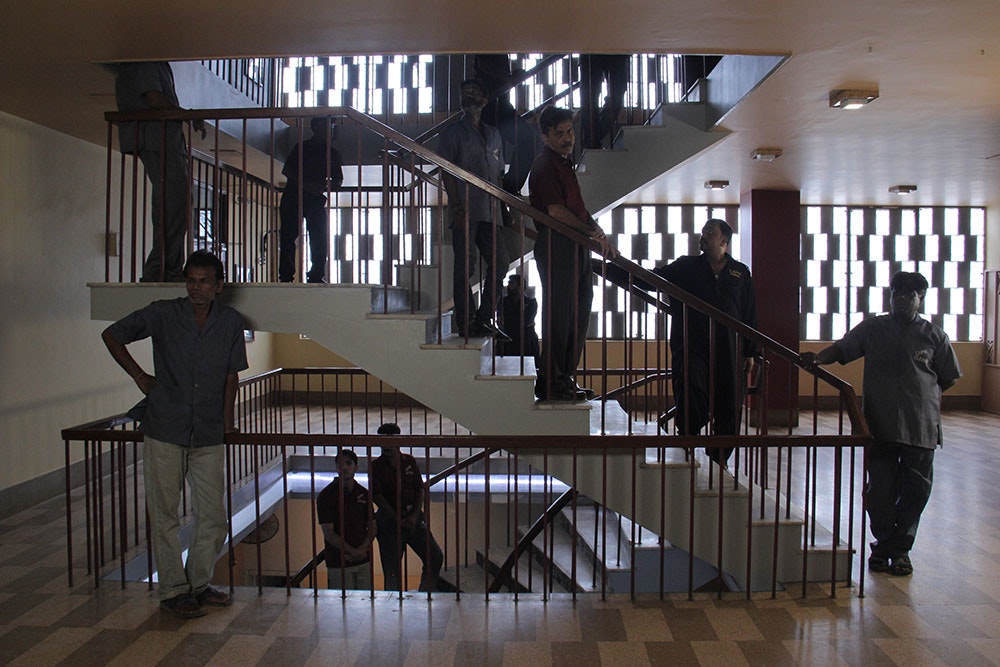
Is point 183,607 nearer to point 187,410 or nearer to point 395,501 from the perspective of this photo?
point 187,410

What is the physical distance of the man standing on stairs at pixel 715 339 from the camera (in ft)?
14.3

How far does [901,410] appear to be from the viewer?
4.05 m

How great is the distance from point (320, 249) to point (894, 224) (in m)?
9.35

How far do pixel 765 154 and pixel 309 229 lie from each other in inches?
169

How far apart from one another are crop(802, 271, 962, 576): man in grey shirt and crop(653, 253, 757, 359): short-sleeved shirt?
0.52 m

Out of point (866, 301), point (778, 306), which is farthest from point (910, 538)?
point (866, 301)

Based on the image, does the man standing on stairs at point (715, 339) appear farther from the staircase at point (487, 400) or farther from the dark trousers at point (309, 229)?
the dark trousers at point (309, 229)

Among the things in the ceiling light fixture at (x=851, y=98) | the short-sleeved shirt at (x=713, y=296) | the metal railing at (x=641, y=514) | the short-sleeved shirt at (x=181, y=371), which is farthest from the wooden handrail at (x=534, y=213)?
the ceiling light fixture at (x=851, y=98)

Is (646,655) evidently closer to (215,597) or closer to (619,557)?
(619,557)

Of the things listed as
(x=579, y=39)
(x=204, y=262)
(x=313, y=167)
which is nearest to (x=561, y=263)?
(x=579, y=39)

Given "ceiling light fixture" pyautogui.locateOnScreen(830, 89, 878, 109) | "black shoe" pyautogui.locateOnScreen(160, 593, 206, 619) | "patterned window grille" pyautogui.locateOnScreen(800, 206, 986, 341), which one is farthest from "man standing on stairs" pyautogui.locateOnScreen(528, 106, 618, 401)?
"patterned window grille" pyautogui.locateOnScreen(800, 206, 986, 341)

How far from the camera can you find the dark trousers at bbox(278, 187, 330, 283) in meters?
4.94

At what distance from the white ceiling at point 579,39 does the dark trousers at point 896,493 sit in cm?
226

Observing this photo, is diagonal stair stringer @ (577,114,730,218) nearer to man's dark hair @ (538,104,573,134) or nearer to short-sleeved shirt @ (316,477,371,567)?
man's dark hair @ (538,104,573,134)
